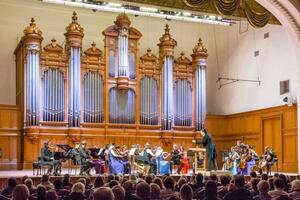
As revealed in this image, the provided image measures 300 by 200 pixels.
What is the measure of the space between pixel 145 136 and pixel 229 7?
9.24 meters

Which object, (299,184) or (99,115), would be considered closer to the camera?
(299,184)

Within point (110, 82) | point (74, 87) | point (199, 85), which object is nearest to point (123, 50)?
point (110, 82)

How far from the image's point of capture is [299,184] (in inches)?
262

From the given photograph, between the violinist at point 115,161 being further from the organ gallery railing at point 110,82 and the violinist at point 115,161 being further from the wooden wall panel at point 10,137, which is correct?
the wooden wall panel at point 10,137

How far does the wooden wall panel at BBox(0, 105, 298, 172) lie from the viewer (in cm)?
1816

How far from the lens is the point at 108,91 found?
19641 mm

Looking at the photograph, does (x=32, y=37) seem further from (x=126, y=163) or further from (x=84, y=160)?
(x=126, y=163)

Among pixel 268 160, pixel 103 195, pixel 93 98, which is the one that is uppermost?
pixel 93 98

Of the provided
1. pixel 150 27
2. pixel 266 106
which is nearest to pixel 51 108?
pixel 150 27

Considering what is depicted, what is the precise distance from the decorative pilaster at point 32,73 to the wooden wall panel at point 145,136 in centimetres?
64

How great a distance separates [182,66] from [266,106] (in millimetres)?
3951

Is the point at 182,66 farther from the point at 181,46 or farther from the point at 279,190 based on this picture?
the point at 279,190

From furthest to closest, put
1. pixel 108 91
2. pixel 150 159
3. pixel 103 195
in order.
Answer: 1. pixel 108 91
2. pixel 150 159
3. pixel 103 195

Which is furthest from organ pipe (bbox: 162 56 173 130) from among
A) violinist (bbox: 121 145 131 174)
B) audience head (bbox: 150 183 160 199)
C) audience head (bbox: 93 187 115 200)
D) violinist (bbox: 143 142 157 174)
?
audience head (bbox: 93 187 115 200)
